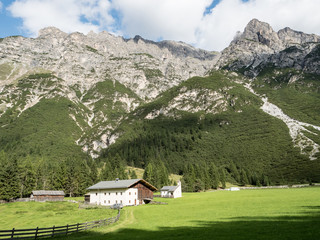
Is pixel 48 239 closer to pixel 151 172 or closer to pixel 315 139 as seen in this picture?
pixel 151 172

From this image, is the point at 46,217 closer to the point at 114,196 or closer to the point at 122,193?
the point at 122,193

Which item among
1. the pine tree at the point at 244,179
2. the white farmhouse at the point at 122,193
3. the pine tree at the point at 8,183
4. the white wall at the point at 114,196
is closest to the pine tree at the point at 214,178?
the pine tree at the point at 244,179

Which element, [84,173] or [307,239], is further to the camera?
[84,173]

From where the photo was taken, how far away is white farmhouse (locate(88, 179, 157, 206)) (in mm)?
72875

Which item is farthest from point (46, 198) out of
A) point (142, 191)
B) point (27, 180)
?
point (142, 191)

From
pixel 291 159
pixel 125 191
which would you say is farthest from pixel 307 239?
pixel 291 159

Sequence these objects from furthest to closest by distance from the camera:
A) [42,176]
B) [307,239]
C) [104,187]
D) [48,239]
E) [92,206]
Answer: [42,176], [104,187], [92,206], [48,239], [307,239]

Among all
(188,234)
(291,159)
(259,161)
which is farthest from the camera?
(259,161)

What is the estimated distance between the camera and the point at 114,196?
245ft

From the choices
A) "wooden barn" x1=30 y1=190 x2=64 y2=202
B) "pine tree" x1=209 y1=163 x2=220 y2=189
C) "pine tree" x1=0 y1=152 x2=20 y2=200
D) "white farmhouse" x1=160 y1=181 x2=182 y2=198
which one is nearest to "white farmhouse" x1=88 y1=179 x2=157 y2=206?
"white farmhouse" x1=160 y1=181 x2=182 y2=198

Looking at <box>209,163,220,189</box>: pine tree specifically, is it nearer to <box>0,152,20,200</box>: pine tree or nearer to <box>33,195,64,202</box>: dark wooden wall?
<box>33,195,64,202</box>: dark wooden wall

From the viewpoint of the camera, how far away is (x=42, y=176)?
Result: 356ft

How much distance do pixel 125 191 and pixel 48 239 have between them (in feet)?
147

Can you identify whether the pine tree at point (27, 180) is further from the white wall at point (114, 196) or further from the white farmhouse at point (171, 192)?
the white farmhouse at point (171, 192)
